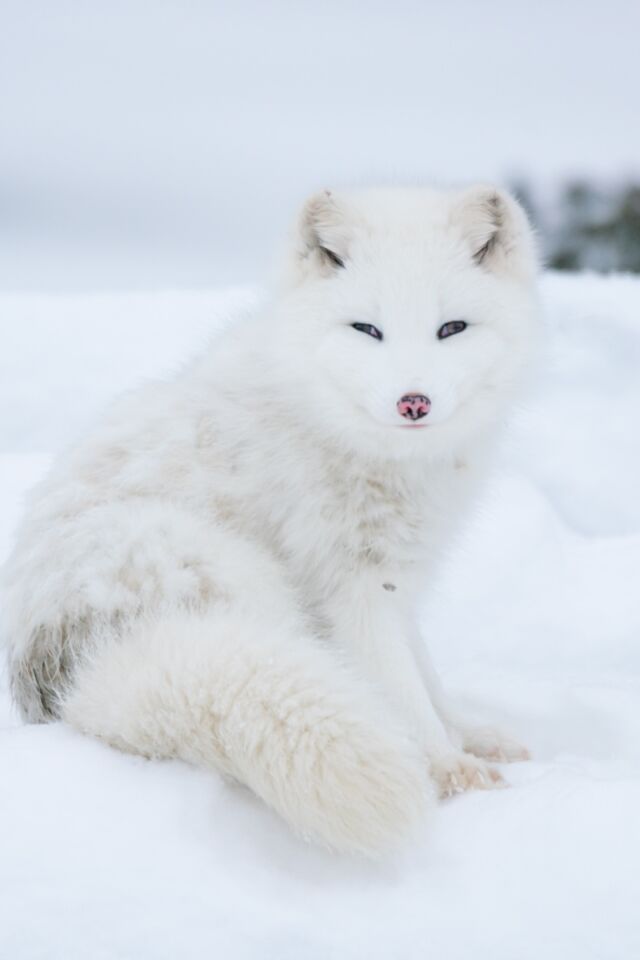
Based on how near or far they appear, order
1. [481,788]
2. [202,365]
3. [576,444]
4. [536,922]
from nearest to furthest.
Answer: [536,922] < [481,788] < [202,365] < [576,444]

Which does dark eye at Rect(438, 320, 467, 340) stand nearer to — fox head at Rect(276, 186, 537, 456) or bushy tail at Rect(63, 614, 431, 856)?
fox head at Rect(276, 186, 537, 456)

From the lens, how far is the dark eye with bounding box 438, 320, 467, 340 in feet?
5.98

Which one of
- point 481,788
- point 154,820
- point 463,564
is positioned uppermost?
point 154,820

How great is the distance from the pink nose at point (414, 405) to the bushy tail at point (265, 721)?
0.42m

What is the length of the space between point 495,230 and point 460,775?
3.33ft

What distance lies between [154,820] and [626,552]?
2.42 meters

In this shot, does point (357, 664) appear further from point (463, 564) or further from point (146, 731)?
point (463, 564)

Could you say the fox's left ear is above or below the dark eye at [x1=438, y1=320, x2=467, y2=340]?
above

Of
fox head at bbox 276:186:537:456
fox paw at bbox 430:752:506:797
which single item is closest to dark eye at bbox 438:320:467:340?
fox head at bbox 276:186:537:456

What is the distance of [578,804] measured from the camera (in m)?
1.49

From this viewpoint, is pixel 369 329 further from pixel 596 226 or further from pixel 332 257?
pixel 596 226

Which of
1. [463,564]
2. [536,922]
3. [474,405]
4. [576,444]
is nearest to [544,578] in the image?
[463,564]

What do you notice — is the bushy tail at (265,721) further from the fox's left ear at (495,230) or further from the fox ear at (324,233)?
the fox's left ear at (495,230)

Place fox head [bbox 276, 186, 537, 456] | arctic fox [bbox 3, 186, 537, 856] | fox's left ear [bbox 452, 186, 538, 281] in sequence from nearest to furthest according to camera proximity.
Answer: arctic fox [bbox 3, 186, 537, 856], fox head [bbox 276, 186, 537, 456], fox's left ear [bbox 452, 186, 538, 281]
